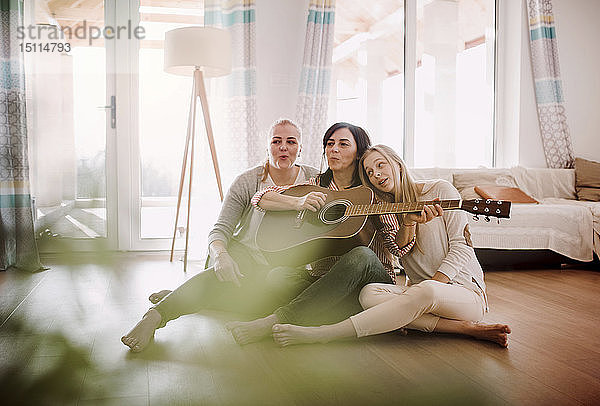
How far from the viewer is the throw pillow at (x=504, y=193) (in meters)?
4.00

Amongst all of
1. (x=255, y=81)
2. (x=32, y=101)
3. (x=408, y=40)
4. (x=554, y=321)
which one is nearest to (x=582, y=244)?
(x=554, y=321)

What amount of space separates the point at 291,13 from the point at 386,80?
1.03 metres

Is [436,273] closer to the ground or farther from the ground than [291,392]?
farther from the ground

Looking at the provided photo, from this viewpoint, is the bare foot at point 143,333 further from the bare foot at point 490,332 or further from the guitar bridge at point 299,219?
the bare foot at point 490,332

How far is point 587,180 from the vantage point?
453 centimetres

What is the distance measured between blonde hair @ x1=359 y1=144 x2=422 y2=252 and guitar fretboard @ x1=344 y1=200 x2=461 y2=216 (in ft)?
0.25

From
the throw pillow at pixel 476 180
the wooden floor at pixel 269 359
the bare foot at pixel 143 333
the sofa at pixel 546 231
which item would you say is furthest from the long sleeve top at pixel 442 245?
the throw pillow at pixel 476 180

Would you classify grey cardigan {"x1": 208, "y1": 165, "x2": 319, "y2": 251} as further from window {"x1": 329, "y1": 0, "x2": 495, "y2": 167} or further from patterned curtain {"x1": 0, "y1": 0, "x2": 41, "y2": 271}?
window {"x1": 329, "y1": 0, "x2": 495, "y2": 167}

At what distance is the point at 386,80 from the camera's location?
4.88 metres

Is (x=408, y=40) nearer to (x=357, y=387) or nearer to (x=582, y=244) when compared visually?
(x=582, y=244)

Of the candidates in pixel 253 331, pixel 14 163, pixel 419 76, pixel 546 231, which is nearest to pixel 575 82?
pixel 419 76

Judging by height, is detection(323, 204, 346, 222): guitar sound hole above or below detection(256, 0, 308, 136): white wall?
below

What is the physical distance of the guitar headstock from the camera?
1.88 meters

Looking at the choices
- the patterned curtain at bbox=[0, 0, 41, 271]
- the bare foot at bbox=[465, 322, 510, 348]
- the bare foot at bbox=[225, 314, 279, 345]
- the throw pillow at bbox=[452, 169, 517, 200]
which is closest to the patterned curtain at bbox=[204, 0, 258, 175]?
the throw pillow at bbox=[452, 169, 517, 200]
